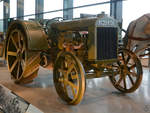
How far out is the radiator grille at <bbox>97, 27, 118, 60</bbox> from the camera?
2.05 metres

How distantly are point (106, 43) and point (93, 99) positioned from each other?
0.66m

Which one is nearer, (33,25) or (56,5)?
(33,25)

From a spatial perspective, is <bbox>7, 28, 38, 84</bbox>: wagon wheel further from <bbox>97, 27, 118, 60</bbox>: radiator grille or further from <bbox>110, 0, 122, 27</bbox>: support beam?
<bbox>110, 0, 122, 27</bbox>: support beam

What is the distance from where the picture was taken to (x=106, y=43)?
6.95ft

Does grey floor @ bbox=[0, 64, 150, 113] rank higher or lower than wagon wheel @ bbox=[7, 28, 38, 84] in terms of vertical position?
lower

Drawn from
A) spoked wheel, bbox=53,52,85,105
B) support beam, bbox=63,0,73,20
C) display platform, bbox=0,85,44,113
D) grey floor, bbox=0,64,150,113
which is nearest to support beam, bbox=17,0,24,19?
support beam, bbox=63,0,73,20

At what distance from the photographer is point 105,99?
7.32 ft

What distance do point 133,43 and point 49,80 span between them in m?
1.61

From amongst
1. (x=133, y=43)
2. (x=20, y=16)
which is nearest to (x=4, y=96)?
(x=133, y=43)

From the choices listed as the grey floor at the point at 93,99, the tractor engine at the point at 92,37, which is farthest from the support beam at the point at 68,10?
the tractor engine at the point at 92,37

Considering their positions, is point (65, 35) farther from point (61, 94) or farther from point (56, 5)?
point (56, 5)

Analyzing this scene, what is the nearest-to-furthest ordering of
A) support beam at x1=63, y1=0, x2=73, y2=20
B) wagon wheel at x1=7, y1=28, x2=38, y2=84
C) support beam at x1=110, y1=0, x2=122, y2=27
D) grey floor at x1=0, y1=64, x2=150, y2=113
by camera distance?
1. grey floor at x1=0, y1=64, x2=150, y2=113
2. wagon wheel at x1=7, y1=28, x2=38, y2=84
3. support beam at x1=110, y1=0, x2=122, y2=27
4. support beam at x1=63, y1=0, x2=73, y2=20

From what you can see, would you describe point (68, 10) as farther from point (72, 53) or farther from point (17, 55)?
point (72, 53)

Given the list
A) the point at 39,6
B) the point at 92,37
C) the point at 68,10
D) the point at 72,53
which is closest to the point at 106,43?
the point at 92,37
